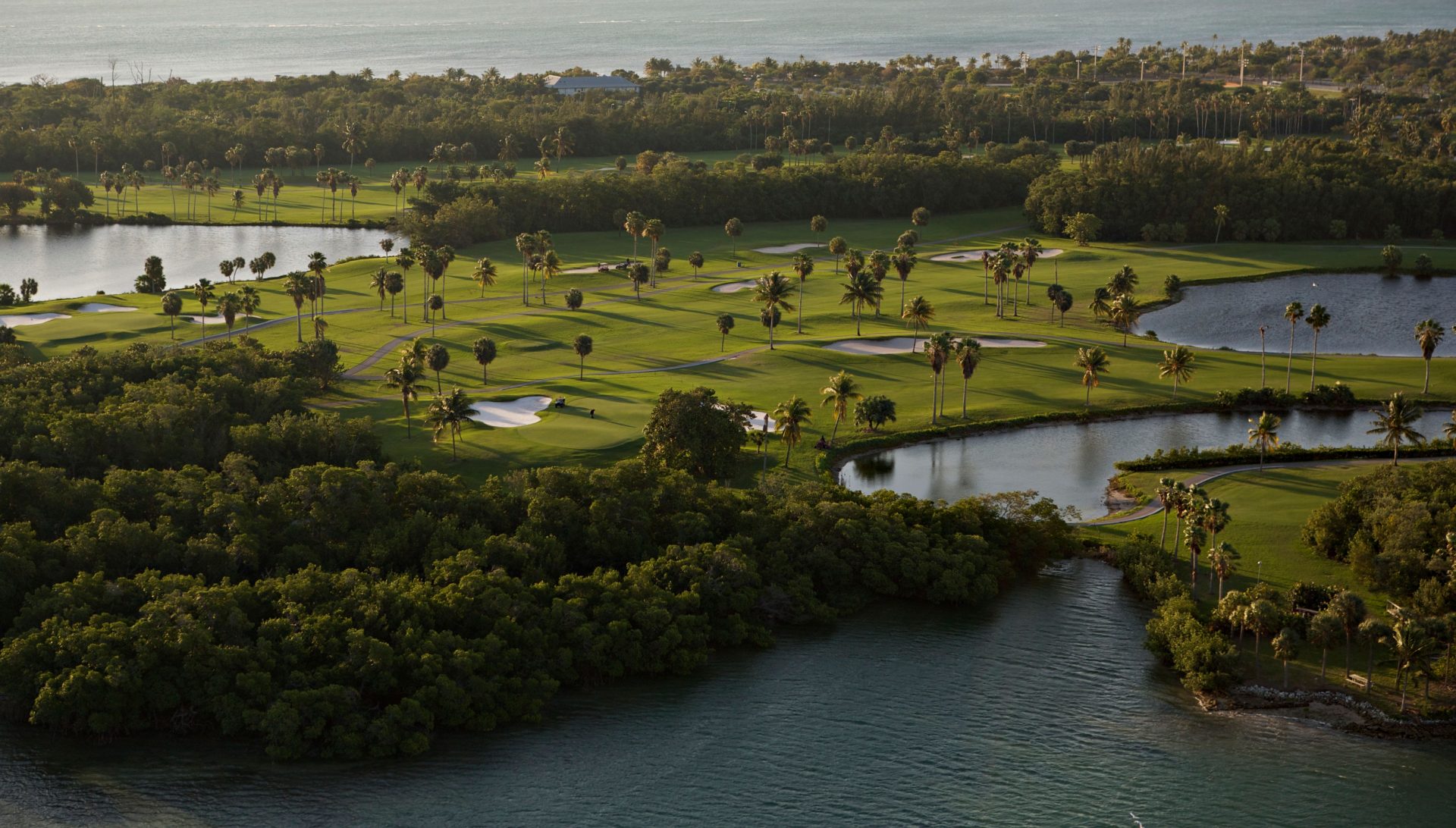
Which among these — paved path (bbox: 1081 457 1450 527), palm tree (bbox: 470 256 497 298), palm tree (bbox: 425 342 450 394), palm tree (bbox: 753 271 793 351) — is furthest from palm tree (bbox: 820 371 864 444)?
palm tree (bbox: 470 256 497 298)

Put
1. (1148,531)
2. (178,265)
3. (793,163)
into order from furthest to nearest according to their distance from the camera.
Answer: (793,163)
(178,265)
(1148,531)

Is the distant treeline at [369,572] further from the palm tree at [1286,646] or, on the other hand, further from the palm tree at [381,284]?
the palm tree at [381,284]

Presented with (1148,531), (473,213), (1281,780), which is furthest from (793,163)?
(1281,780)

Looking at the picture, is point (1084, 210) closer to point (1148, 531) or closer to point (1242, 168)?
point (1242, 168)

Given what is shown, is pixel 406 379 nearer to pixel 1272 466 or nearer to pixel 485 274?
pixel 485 274

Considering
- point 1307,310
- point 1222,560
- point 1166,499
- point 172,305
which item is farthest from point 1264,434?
point 172,305

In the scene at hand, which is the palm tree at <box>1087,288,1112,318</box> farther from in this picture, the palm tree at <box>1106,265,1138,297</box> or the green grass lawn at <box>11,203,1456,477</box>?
the green grass lawn at <box>11,203,1456,477</box>
